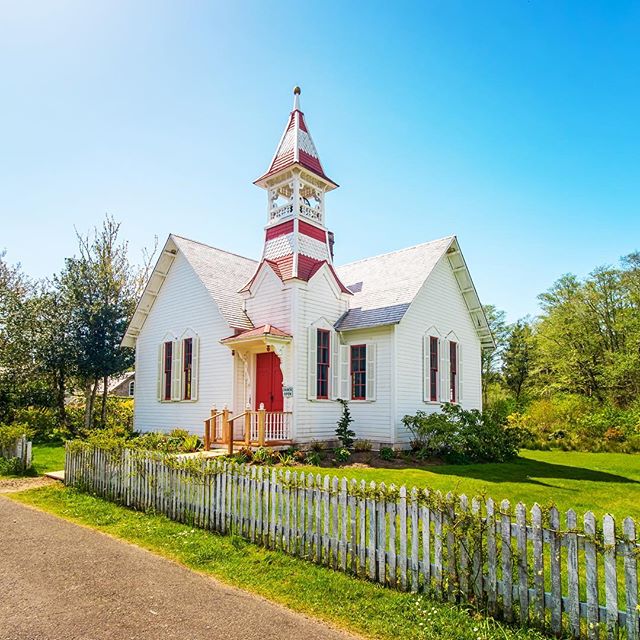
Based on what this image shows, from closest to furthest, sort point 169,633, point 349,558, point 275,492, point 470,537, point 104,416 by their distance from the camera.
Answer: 1. point 169,633
2. point 470,537
3. point 349,558
4. point 275,492
5. point 104,416

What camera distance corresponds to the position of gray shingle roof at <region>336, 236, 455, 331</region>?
17328 mm

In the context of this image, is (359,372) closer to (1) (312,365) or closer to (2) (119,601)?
(1) (312,365)

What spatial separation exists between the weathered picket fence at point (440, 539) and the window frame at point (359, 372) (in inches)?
376

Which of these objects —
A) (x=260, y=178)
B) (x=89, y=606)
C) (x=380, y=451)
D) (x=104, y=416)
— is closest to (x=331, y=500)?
(x=89, y=606)

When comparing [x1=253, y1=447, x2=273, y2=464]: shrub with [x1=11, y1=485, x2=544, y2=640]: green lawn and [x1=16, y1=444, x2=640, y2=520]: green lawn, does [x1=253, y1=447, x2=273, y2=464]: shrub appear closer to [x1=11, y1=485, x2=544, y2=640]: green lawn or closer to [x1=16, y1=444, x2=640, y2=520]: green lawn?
[x1=16, y1=444, x2=640, y2=520]: green lawn

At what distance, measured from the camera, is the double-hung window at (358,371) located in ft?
57.6

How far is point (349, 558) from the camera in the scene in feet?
20.1

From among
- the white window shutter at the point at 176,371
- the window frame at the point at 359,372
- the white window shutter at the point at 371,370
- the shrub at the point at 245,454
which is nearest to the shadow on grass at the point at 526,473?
the white window shutter at the point at 371,370

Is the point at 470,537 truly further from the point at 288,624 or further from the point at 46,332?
the point at 46,332

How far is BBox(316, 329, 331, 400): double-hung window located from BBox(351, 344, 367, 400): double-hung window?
100 cm

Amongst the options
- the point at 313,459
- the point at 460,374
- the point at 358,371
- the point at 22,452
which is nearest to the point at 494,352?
the point at 460,374

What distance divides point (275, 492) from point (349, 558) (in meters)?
1.48

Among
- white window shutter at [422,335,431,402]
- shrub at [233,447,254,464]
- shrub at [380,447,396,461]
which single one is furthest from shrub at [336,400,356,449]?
shrub at [233,447,254,464]

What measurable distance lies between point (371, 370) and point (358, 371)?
0.64 m
